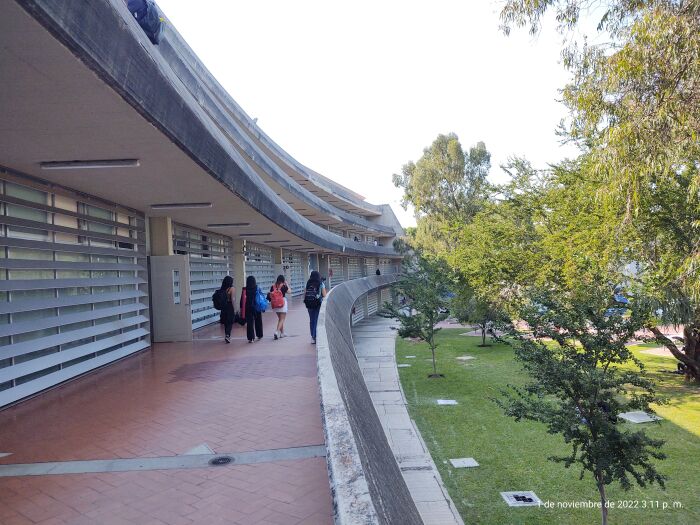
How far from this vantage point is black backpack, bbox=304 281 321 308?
11.0 metres

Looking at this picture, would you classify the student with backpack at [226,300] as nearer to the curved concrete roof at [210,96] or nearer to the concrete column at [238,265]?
the curved concrete roof at [210,96]

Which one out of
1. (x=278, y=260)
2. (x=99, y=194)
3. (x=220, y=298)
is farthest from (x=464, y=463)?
(x=278, y=260)

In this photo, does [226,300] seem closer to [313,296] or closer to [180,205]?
[313,296]

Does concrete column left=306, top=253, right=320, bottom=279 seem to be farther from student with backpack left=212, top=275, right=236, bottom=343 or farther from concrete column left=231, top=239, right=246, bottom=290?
student with backpack left=212, top=275, right=236, bottom=343

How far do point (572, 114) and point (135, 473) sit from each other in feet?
31.5

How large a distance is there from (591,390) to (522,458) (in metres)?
3.90

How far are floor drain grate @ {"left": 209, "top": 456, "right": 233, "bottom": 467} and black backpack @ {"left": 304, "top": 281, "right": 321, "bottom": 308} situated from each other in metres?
6.28

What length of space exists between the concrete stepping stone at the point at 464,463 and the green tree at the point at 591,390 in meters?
2.83

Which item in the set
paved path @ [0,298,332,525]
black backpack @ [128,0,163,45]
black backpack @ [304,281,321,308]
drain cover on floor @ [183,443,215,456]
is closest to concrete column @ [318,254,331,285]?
black backpack @ [304,281,321,308]

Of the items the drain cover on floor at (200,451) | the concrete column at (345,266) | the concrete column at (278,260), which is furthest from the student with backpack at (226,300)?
the concrete column at (345,266)

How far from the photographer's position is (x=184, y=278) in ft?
38.6

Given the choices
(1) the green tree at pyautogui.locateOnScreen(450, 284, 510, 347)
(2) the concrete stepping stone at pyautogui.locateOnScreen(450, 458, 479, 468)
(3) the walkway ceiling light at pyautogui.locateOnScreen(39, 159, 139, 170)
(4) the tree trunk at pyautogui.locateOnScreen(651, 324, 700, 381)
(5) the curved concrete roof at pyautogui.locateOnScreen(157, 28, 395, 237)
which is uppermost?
(5) the curved concrete roof at pyautogui.locateOnScreen(157, 28, 395, 237)

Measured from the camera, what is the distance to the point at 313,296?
10992mm

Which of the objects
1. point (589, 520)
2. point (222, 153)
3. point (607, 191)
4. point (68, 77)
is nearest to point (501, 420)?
point (589, 520)
